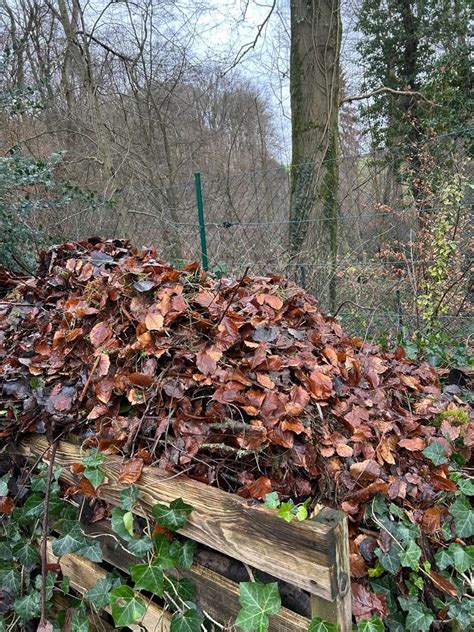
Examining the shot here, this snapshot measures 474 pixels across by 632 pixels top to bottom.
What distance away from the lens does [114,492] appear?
1177 mm

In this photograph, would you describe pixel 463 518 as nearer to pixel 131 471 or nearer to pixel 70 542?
pixel 131 471

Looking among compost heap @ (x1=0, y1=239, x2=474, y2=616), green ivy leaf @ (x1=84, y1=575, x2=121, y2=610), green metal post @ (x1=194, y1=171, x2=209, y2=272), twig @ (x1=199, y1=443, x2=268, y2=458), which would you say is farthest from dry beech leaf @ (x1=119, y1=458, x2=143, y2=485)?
green metal post @ (x1=194, y1=171, x2=209, y2=272)

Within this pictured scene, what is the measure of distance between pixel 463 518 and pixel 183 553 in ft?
2.41

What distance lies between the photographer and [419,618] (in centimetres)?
109

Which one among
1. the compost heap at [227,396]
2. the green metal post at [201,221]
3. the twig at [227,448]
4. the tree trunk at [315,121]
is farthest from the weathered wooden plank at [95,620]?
the tree trunk at [315,121]

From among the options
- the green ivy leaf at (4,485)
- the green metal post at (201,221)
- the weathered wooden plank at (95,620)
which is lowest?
the weathered wooden plank at (95,620)

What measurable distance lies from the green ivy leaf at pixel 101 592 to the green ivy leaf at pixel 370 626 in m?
0.62

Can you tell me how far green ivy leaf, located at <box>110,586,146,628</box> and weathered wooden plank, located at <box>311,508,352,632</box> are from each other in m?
0.41

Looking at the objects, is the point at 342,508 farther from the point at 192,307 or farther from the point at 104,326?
the point at 104,326

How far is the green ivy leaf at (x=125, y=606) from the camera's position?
1053mm

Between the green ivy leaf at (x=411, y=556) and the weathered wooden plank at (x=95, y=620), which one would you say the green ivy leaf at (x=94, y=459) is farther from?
the green ivy leaf at (x=411, y=556)

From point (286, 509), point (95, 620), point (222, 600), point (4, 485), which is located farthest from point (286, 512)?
point (4, 485)

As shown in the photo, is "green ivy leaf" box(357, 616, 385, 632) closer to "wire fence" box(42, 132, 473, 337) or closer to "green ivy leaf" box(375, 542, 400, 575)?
"green ivy leaf" box(375, 542, 400, 575)

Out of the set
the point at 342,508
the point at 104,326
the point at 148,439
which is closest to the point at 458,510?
the point at 342,508
